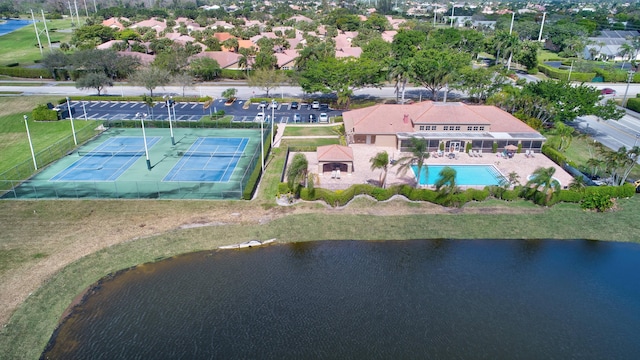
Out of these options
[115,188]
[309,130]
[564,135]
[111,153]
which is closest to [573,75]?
[564,135]

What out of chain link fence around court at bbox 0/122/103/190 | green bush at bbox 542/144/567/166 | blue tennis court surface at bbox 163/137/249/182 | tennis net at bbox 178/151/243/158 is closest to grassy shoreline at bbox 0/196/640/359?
chain link fence around court at bbox 0/122/103/190

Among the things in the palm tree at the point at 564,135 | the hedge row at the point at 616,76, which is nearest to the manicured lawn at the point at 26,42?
the palm tree at the point at 564,135

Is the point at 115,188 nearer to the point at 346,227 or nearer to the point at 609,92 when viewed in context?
the point at 346,227

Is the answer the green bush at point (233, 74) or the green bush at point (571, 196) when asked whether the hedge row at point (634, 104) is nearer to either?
the green bush at point (571, 196)

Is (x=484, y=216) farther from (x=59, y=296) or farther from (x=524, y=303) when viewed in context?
(x=59, y=296)

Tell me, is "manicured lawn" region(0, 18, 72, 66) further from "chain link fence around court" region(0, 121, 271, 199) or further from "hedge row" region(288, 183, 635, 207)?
"hedge row" region(288, 183, 635, 207)
